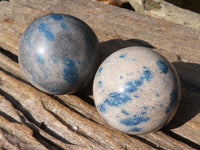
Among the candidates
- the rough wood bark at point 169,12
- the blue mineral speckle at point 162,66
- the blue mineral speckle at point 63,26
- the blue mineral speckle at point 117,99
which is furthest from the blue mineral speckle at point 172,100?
the rough wood bark at point 169,12

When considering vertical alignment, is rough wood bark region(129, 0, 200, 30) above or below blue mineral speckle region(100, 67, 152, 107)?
above

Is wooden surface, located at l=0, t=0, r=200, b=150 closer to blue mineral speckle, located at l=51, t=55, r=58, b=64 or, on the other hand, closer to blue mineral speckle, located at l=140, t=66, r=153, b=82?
blue mineral speckle, located at l=51, t=55, r=58, b=64

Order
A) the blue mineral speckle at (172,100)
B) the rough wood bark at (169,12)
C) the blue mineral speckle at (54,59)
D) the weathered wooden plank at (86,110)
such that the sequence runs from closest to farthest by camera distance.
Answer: the blue mineral speckle at (172,100) < the blue mineral speckle at (54,59) < the weathered wooden plank at (86,110) < the rough wood bark at (169,12)

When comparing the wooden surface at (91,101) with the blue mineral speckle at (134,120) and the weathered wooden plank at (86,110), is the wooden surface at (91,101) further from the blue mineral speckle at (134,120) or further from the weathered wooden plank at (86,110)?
the blue mineral speckle at (134,120)

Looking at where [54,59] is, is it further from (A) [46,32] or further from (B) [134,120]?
(B) [134,120]

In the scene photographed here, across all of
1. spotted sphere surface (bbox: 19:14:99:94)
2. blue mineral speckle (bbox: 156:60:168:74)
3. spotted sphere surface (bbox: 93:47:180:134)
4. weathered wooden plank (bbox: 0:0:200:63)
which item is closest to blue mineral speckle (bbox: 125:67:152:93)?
spotted sphere surface (bbox: 93:47:180:134)

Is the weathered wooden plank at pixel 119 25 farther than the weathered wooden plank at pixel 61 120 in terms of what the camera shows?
Yes
